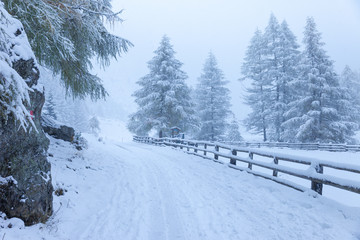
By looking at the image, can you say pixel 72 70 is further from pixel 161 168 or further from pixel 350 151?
pixel 350 151

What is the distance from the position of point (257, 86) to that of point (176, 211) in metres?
26.0

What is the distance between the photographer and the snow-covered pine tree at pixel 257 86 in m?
26.1

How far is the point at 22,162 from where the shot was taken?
3.28m

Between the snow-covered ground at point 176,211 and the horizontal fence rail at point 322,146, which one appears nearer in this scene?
the snow-covered ground at point 176,211

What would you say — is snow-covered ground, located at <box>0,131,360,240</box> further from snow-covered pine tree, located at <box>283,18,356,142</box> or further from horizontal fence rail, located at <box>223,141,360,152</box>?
snow-covered pine tree, located at <box>283,18,356,142</box>

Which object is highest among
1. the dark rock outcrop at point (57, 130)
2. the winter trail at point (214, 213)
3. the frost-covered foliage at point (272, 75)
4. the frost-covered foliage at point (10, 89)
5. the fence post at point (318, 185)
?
the frost-covered foliage at point (272, 75)

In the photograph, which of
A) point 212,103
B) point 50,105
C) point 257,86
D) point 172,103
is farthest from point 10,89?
point 50,105

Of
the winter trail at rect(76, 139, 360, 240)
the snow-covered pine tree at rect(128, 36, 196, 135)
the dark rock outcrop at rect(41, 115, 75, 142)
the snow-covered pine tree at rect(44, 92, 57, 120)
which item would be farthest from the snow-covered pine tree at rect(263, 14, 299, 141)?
the snow-covered pine tree at rect(44, 92, 57, 120)

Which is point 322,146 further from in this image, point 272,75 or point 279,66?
point 279,66

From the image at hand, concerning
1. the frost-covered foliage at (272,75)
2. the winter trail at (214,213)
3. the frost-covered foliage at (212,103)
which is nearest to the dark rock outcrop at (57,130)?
the winter trail at (214,213)

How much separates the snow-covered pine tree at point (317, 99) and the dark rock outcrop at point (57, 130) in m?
20.2

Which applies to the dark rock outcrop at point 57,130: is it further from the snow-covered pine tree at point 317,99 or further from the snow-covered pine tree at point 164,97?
the snow-covered pine tree at point 317,99

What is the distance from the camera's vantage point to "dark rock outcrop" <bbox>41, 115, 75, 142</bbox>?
7969mm

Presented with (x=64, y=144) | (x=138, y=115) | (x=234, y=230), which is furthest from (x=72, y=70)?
(x=138, y=115)
